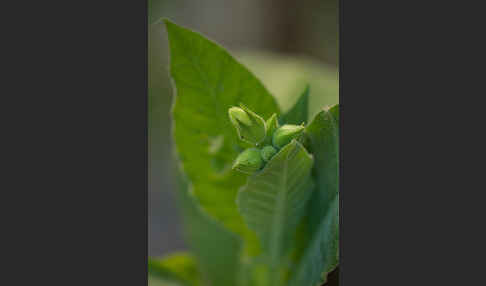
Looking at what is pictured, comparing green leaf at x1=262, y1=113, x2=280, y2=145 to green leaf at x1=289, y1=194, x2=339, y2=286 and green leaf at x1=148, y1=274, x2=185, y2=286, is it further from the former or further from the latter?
green leaf at x1=148, y1=274, x2=185, y2=286

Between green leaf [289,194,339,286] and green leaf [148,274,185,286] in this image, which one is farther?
green leaf [148,274,185,286]

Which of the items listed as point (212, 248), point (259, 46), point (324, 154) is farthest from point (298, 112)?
point (259, 46)

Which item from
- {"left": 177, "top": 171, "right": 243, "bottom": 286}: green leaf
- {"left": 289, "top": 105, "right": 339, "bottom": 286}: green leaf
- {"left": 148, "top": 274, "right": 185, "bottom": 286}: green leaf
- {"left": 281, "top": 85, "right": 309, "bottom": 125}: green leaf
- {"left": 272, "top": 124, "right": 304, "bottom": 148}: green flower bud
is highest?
{"left": 281, "top": 85, "right": 309, "bottom": 125}: green leaf

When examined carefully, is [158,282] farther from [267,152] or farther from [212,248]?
[267,152]

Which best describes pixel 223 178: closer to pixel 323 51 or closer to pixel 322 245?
pixel 322 245

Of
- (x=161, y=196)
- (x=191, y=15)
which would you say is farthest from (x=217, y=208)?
(x=161, y=196)

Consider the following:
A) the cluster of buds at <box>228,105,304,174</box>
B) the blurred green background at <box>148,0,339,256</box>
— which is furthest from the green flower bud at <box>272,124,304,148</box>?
the blurred green background at <box>148,0,339,256</box>
